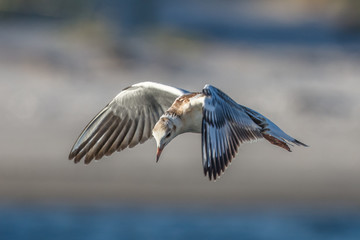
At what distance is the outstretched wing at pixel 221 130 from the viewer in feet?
19.0

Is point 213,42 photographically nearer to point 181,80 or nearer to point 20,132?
point 181,80

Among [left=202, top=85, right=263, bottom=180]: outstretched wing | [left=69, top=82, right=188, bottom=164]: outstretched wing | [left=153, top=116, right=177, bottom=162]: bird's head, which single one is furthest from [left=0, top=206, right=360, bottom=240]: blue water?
[left=153, top=116, right=177, bottom=162]: bird's head

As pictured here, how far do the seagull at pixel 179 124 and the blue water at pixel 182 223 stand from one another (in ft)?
18.9

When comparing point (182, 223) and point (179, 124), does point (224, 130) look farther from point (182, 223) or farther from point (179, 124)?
point (182, 223)

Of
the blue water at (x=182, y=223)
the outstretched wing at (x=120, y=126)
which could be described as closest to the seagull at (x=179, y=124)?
the outstretched wing at (x=120, y=126)

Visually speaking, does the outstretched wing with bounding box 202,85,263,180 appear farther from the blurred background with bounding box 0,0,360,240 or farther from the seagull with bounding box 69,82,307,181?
the blurred background with bounding box 0,0,360,240

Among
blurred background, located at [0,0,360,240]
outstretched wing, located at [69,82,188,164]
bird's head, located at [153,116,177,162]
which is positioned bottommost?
bird's head, located at [153,116,177,162]

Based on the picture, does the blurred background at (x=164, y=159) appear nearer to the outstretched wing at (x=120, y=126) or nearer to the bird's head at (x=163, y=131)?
the outstretched wing at (x=120, y=126)

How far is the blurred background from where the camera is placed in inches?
505

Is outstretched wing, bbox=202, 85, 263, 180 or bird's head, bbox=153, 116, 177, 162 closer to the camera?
outstretched wing, bbox=202, 85, 263, 180

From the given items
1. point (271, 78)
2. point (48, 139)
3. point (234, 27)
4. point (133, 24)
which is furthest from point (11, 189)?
point (234, 27)

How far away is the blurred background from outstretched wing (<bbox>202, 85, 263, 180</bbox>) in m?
6.31

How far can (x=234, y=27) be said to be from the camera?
89.8 feet

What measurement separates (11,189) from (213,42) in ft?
34.3
